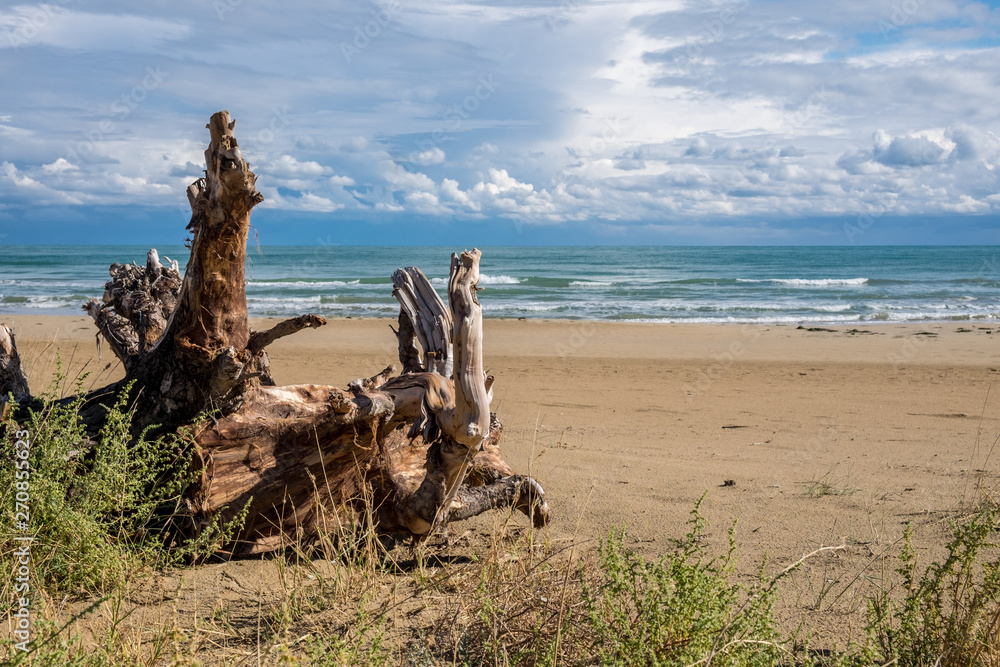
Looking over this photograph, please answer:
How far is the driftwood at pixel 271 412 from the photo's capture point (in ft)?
11.8

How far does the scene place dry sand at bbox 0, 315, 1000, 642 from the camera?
4473 millimetres

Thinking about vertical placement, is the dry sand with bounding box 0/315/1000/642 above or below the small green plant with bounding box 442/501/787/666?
below

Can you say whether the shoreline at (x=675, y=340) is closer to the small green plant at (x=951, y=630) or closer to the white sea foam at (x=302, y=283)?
the small green plant at (x=951, y=630)

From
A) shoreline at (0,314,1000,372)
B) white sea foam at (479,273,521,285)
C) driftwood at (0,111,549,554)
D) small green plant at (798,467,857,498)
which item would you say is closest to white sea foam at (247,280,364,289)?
white sea foam at (479,273,521,285)

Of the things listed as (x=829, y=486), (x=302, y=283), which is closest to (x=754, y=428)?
(x=829, y=486)

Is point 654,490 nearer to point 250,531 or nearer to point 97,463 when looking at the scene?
point 250,531

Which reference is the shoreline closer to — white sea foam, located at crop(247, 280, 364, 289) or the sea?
the sea

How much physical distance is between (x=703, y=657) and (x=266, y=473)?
7.82 ft

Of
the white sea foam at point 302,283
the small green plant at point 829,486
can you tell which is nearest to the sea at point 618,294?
the white sea foam at point 302,283

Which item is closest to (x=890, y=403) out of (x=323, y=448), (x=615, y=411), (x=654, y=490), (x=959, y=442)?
(x=959, y=442)

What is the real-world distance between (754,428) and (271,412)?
5.76 m

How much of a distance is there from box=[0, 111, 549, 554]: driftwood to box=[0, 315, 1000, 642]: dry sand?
2.01 feet

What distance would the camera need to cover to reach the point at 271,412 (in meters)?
3.80

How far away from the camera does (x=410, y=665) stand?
8.84ft
